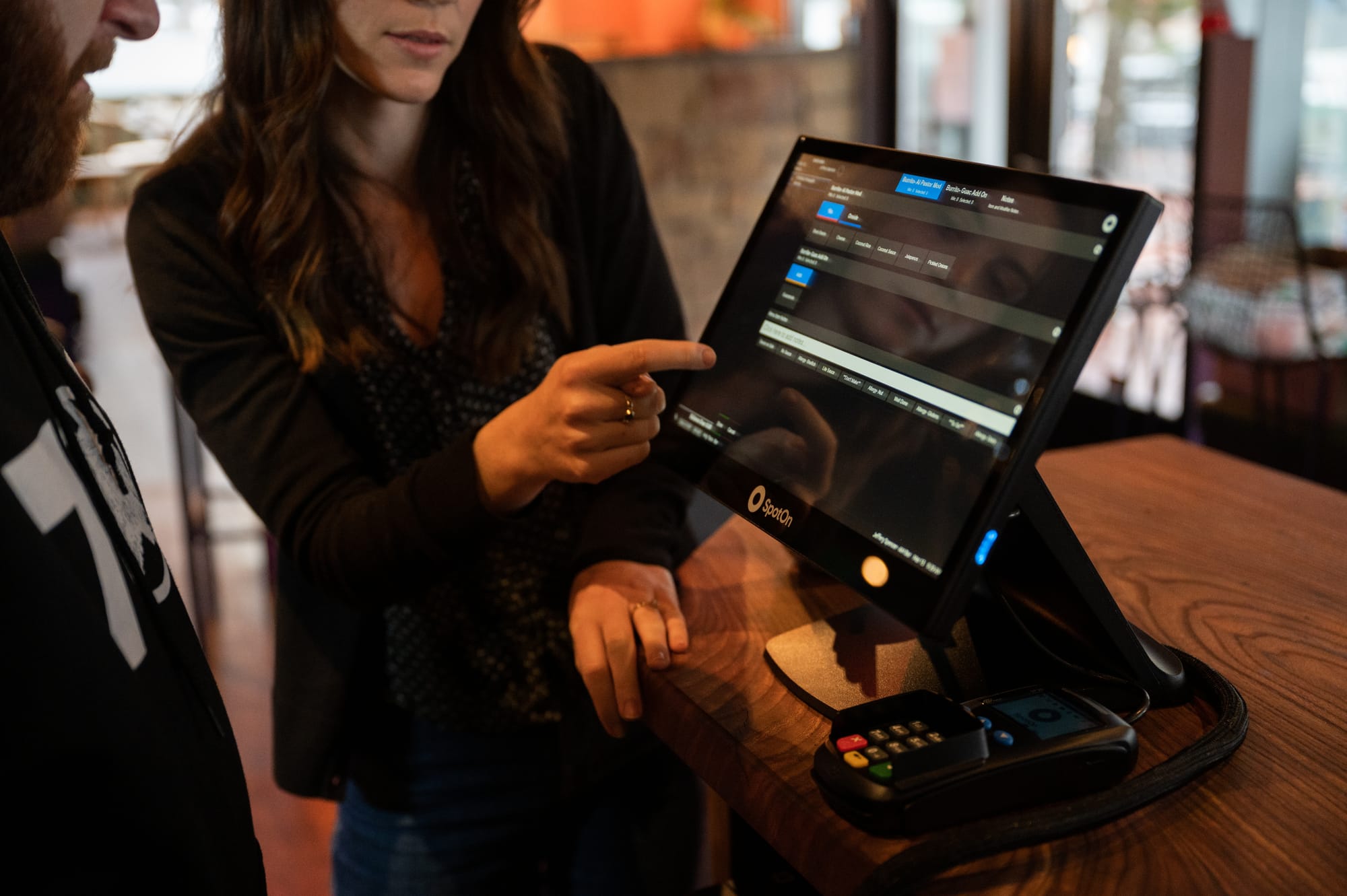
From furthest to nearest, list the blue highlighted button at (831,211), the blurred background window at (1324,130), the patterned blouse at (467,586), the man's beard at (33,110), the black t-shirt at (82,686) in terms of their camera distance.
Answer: the blurred background window at (1324,130)
the patterned blouse at (467,586)
the blue highlighted button at (831,211)
the man's beard at (33,110)
the black t-shirt at (82,686)

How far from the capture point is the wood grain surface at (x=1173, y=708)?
1.98 ft

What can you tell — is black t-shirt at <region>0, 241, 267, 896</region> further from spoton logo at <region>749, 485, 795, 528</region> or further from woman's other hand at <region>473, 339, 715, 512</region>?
spoton logo at <region>749, 485, 795, 528</region>

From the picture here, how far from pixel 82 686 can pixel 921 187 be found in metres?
0.57

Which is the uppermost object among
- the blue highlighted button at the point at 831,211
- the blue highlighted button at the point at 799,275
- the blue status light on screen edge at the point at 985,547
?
the blue highlighted button at the point at 831,211

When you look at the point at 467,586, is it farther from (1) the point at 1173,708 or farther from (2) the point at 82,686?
(1) the point at 1173,708

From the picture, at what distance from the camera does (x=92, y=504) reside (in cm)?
67

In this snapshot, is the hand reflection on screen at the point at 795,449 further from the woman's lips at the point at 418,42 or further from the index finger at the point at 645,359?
the woman's lips at the point at 418,42

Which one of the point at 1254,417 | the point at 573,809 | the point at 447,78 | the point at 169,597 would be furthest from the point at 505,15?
the point at 1254,417

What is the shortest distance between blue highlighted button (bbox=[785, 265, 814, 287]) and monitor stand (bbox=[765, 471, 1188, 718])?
0.72ft

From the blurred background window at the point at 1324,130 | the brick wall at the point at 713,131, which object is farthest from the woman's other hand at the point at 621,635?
the brick wall at the point at 713,131

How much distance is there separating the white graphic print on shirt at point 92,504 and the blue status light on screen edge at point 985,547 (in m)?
0.48

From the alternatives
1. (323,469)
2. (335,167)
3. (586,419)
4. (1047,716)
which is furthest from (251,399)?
(1047,716)

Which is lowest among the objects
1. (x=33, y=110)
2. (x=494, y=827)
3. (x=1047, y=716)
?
(x=494, y=827)

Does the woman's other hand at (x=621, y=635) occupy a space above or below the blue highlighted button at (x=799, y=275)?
below
